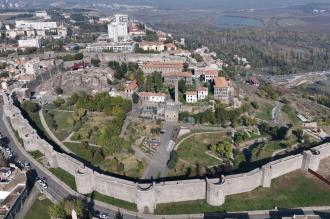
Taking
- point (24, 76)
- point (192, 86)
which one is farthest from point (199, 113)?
point (24, 76)

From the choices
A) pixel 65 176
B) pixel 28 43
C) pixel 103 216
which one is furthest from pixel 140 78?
pixel 28 43

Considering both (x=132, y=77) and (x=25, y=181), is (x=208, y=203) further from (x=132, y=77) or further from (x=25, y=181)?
(x=132, y=77)

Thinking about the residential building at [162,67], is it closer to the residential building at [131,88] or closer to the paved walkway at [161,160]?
the residential building at [131,88]

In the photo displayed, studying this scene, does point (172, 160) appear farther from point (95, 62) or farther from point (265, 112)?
point (95, 62)

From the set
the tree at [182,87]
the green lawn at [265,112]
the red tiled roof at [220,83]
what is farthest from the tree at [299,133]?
the tree at [182,87]

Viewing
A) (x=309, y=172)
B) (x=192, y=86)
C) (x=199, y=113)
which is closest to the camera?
(x=309, y=172)

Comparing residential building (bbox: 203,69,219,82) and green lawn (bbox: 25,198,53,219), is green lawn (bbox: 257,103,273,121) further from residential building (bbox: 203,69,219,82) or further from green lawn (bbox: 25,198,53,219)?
green lawn (bbox: 25,198,53,219)
